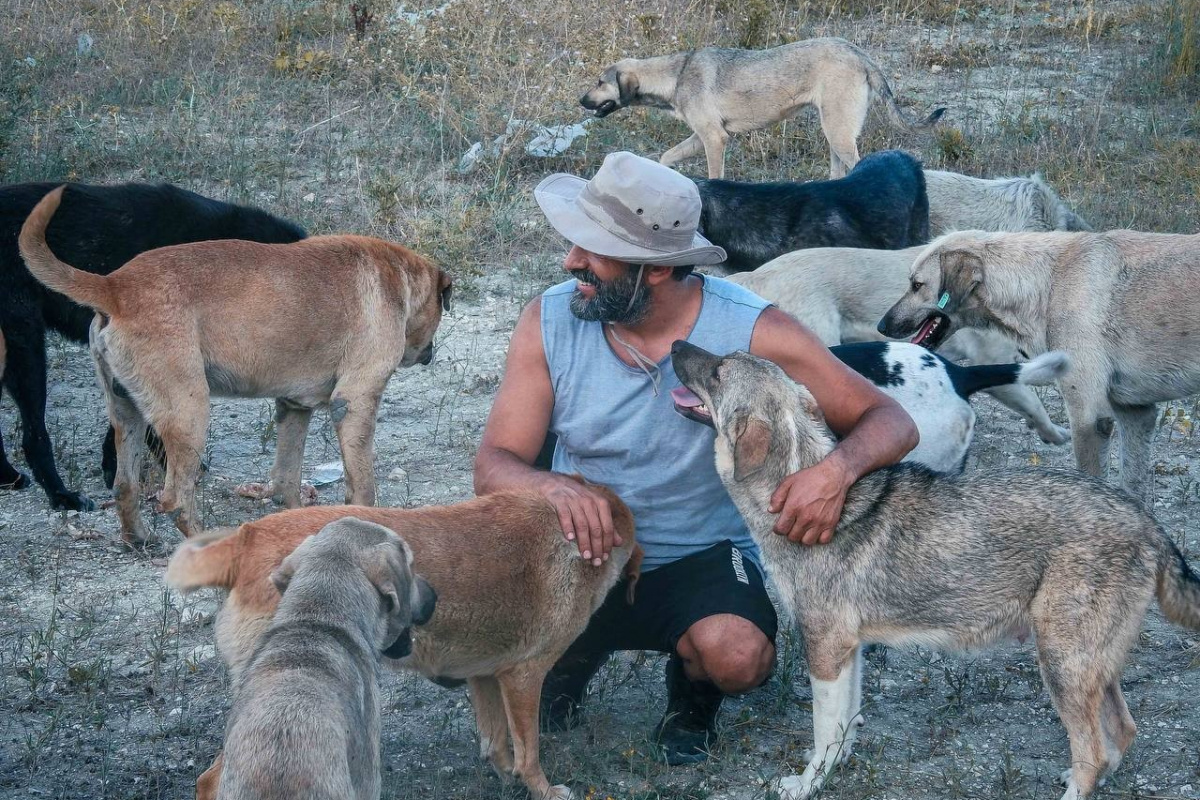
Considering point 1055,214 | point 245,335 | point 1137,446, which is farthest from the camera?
point 1055,214

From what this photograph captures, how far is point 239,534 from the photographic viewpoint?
3379mm

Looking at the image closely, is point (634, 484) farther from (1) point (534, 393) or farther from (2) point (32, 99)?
(2) point (32, 99)

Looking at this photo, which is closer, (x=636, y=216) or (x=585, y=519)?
(x=585, y=519)

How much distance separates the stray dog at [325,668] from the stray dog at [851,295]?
369 cm

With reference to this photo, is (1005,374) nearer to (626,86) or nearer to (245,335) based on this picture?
(245,335)

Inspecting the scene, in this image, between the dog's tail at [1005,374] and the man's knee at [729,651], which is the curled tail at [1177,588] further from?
the dog's tail at [1005,374]

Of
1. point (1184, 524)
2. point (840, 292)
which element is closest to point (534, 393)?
point (840, 292)

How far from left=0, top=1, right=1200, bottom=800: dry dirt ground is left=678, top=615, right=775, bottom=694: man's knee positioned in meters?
0.34

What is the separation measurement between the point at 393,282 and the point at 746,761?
280 centimetres

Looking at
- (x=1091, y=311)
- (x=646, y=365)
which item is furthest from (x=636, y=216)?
(x=1091, y=311)

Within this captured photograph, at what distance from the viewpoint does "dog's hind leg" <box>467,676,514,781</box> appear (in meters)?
4.00

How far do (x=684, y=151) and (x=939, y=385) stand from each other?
5934mm

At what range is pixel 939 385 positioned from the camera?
515 centimetres

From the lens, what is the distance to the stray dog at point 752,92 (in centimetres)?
1042
